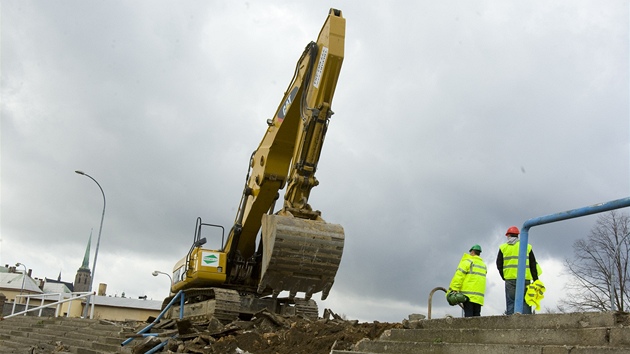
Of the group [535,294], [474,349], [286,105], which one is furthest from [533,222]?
[286,105]

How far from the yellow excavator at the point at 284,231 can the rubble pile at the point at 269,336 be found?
0.68m

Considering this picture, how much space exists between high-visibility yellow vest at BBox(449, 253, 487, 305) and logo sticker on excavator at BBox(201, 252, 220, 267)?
6.41 m

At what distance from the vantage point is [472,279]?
7.91m

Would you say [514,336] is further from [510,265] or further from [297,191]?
[297,191]

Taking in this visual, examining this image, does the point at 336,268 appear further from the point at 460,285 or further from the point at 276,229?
the point at 460,285

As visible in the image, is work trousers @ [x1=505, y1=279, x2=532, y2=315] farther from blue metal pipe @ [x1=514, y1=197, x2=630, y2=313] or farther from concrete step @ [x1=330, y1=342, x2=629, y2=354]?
concrete step @ [x1=330, y1=342, x2=629, y2=354]

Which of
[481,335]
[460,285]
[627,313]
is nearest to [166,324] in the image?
[460,285]

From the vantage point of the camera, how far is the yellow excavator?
994 centimetres

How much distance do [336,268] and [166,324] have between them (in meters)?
4.96

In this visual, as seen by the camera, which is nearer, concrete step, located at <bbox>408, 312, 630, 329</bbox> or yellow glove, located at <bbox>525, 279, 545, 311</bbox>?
concrete step, located at <bbox>408, 312, 630, 329</bbox>

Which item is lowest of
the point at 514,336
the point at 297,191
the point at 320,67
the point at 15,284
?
the point at 514,336

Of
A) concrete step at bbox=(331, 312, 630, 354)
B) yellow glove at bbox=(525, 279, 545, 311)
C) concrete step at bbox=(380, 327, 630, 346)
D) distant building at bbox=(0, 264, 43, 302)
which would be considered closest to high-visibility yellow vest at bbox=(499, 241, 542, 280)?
yellow glove at bbox=(525, 279, 545, 311)

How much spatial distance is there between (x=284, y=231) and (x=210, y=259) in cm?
387

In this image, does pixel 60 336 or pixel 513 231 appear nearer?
pixel 513 231
